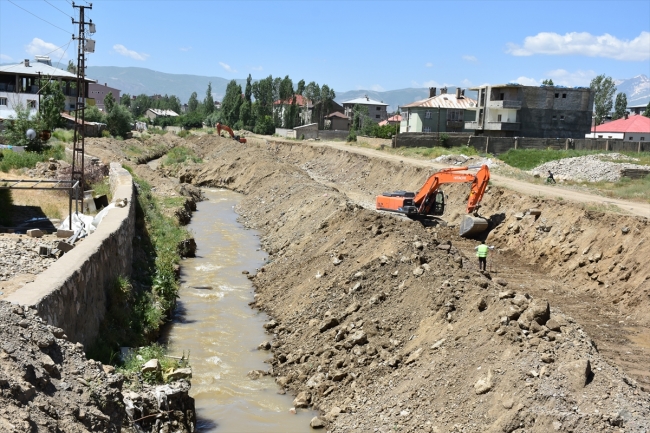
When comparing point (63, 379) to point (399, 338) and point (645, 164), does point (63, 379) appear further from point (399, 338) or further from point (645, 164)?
point (645, 164)

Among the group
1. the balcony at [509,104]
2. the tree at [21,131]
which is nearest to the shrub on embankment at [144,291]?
the tree at [21,131]

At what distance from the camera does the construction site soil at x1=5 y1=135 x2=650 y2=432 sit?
1167 centimetres

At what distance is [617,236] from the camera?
86.3 ft

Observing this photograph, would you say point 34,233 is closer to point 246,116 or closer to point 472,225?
point 472,225

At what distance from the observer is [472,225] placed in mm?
32656

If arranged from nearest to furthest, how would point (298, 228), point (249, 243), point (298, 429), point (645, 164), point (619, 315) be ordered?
point (298, 429), point (619, 315), point (298, 228), point (249, 243), point (645, 164)

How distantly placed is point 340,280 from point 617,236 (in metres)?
12.5

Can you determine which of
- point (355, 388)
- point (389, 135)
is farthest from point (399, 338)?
point (389, 135)

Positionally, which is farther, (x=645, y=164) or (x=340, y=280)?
(x=645, y=164)

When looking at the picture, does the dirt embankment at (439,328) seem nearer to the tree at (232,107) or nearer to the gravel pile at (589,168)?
the gravel pile at (589,168)

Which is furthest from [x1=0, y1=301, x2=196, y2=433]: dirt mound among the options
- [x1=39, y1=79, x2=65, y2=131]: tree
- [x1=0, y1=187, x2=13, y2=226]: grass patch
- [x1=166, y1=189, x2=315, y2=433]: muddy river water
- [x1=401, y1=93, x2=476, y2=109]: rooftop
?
[x1=401, y1=93, x2=476, y2=109]: rooftop

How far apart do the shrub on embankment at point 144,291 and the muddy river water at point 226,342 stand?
30.6 inches

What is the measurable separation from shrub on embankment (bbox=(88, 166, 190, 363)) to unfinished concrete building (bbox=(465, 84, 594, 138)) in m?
49.3

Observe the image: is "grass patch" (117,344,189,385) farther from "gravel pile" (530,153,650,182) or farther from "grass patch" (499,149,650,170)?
"grass patch" (499,149,650,170)
